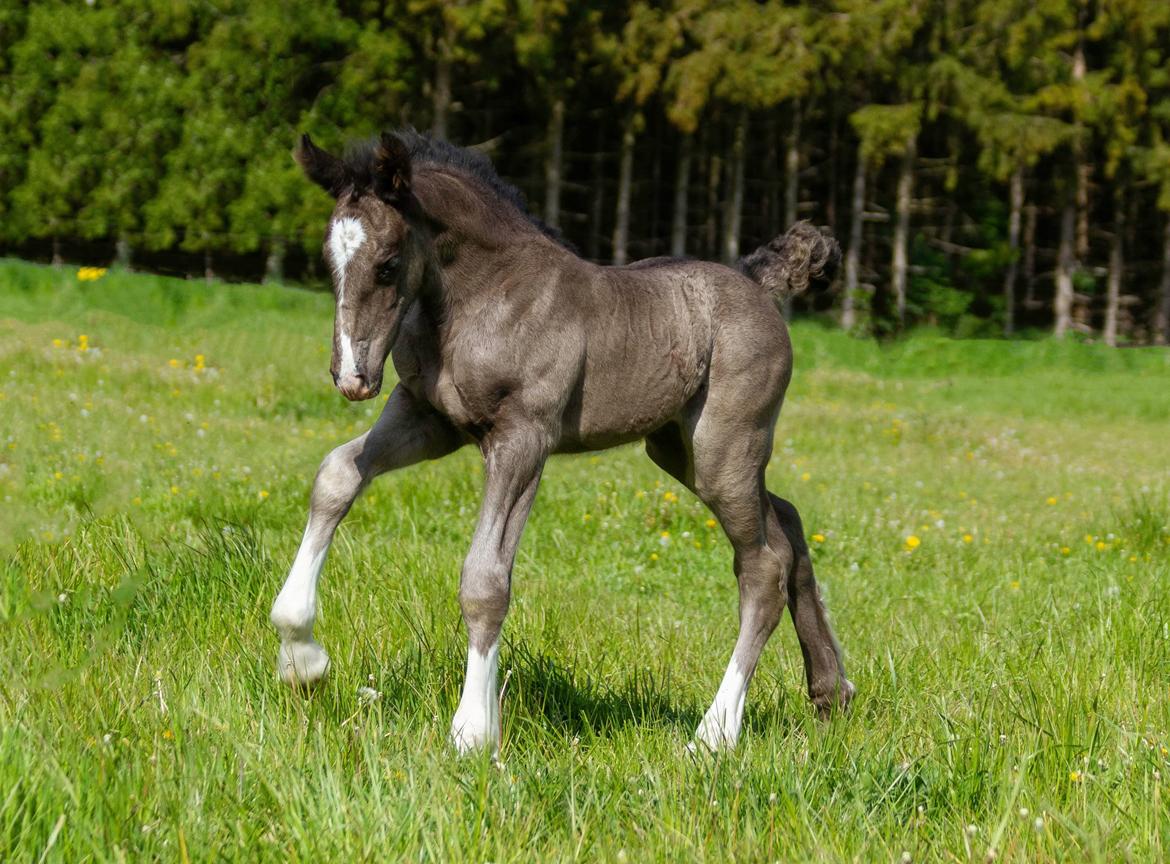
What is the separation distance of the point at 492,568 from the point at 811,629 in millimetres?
1605

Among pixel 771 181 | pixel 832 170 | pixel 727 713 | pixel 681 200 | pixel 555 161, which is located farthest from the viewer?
pixel 832 170

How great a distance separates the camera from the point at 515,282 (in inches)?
156

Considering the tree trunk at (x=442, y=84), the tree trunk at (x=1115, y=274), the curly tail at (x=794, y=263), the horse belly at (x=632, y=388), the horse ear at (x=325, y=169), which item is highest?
the tree trunk at (x=442, y=84)

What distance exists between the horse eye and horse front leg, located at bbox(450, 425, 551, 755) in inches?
21.6

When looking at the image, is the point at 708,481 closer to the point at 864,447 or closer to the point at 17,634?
the point at 17,634

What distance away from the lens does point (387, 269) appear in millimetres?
3547

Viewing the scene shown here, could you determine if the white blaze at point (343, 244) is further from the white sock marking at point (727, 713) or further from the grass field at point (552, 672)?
the white sock marking at point (727, 713)

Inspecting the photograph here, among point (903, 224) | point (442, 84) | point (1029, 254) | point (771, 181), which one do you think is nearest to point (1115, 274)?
point (1029, 254)

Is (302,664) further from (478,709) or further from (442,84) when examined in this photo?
(442,84)

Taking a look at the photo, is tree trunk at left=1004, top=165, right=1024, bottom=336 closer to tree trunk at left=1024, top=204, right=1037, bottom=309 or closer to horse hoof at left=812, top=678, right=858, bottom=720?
tree trunk at left=1024, top=204, right=1037, bottom=309

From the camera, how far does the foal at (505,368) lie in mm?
3570

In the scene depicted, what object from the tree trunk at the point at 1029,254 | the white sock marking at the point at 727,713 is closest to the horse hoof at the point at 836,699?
the white sock marking at the point at 727,713

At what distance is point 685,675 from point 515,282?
194cm

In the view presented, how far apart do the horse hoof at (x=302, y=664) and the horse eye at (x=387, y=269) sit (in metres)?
1.05
